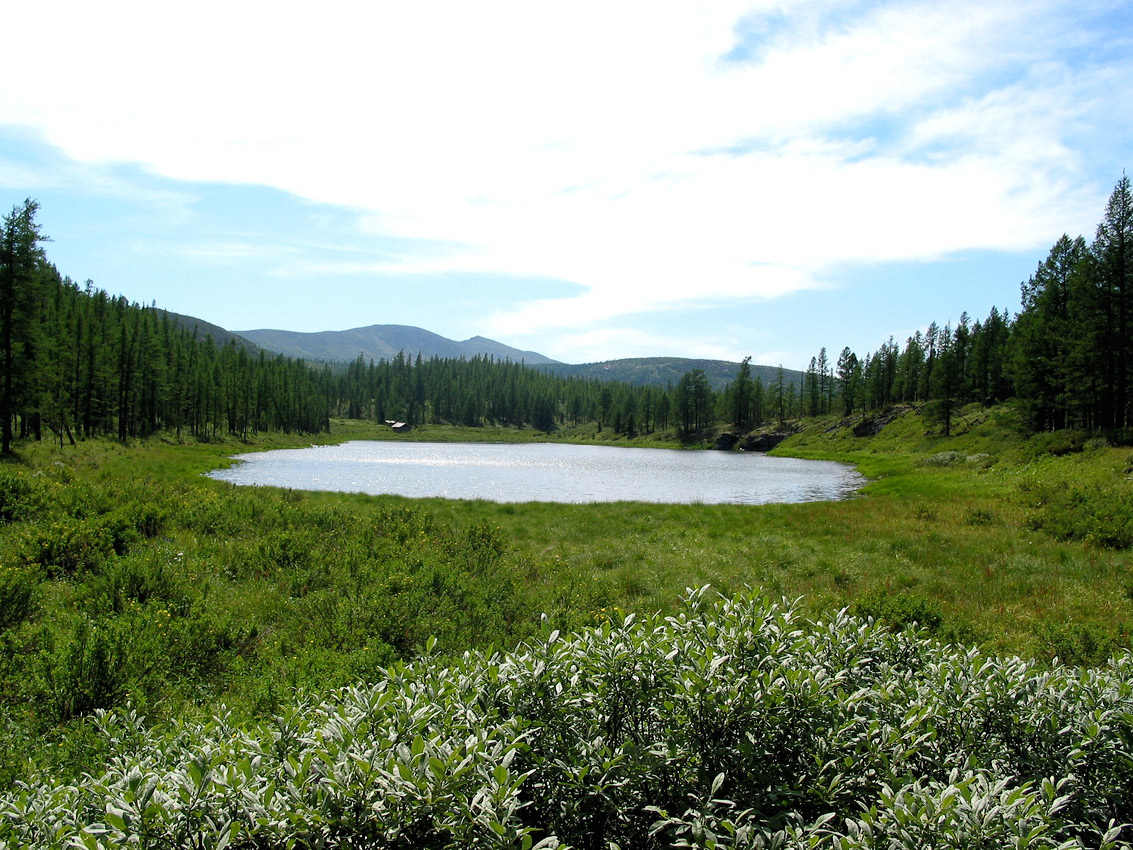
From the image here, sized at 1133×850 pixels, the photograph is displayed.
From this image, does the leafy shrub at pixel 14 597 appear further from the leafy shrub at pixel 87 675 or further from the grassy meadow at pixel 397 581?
the leafy shrub at pixel 87 675

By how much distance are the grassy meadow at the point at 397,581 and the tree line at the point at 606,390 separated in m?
28.7

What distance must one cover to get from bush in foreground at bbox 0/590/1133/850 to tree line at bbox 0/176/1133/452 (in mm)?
50439

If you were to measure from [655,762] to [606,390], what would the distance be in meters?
177

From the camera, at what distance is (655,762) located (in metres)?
3.12

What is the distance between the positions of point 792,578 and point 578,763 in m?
12.9

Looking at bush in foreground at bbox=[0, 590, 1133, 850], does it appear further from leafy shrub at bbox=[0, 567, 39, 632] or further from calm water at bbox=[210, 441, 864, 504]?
calm water at bbox=[210, 441, 864, 504]

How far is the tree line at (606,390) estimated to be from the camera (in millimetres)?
42250

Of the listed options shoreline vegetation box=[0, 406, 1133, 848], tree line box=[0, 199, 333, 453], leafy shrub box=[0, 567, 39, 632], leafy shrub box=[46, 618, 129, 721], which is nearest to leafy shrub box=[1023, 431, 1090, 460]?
shoreline vegetation box=[0, 406, 1133, 848]

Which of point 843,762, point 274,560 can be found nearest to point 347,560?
point 274,560

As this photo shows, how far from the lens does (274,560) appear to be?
13.5 meters

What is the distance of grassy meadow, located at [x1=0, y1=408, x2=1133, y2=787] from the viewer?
6.80 metres

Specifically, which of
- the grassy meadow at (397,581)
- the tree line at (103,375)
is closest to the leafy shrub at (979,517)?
the grassy meadow at (397,581)

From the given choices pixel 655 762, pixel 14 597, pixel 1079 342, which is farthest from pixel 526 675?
pixel 1079 342

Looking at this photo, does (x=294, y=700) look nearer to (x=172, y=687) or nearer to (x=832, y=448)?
(x=172, y=687)
